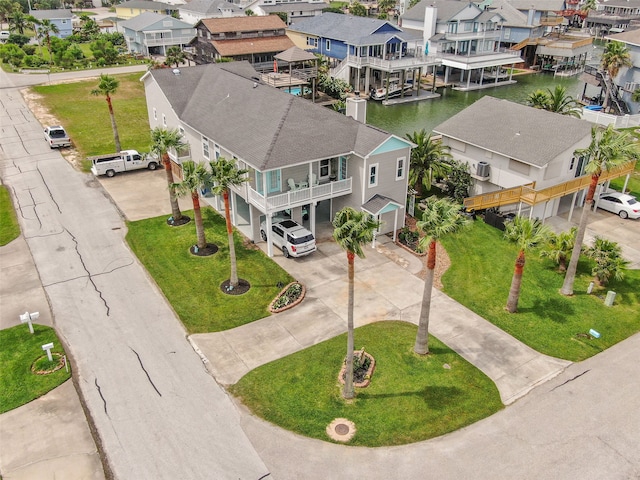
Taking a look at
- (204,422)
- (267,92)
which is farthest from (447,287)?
(267,92)

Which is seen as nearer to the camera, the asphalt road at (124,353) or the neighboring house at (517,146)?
the asphalt road at (124,353)

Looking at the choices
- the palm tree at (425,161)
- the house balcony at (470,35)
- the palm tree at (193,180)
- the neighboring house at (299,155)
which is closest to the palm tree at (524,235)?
the neighboring house at (299,155)

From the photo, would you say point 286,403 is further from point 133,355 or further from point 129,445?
point 133,355

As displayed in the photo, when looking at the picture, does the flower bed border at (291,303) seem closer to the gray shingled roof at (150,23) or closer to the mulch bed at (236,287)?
the mulch bed at (236,287)

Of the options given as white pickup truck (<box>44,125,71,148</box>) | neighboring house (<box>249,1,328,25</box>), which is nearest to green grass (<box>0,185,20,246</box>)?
white pickup truck (<box>44,125,71,148</box>)

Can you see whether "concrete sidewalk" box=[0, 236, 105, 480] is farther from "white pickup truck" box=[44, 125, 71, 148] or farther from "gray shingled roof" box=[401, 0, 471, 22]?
"gray shingled roof" box=[401, 0, 471, 22]

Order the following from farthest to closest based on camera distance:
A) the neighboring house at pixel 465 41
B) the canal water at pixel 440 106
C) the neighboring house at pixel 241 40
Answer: the neighboring house at pixel 465 41
the neighboring house at pixel 241 40
the canal water at pixel 440 106

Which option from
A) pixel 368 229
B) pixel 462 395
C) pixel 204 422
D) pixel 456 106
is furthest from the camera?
pixel 456 106
